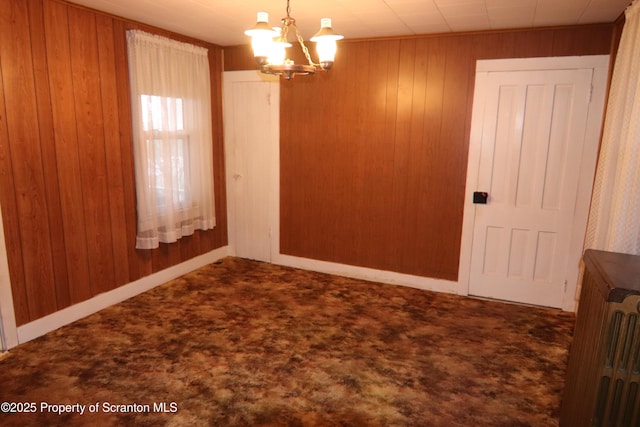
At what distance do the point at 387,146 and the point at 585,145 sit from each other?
172 centimetres

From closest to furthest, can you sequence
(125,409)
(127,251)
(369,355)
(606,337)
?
(606,337) < (125,409) < (369,355) < (127,251)

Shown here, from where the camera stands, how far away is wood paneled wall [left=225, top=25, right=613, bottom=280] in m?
3.87

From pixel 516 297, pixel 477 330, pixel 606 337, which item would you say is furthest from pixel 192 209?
pixel 606 337

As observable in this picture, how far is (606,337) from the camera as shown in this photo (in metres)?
1.65

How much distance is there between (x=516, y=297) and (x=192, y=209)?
339cm

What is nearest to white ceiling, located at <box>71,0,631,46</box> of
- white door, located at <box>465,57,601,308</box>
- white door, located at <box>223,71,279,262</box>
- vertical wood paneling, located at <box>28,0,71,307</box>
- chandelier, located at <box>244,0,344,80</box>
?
vertical wood paneling, located at <box>28,0,71,307</box>

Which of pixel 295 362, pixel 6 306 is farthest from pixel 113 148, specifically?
pixel 295 362

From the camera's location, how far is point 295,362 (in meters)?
2.90

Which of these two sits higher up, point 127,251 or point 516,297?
point 127,251

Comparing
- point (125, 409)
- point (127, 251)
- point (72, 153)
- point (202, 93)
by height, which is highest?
point (202, 93)

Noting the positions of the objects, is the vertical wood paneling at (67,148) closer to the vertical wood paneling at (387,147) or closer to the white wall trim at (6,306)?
the white wall trim at (6,306)

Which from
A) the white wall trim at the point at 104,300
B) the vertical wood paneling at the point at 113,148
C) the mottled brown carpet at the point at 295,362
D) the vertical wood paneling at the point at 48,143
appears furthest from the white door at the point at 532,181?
the vertical wood paneling at the point at 48,143

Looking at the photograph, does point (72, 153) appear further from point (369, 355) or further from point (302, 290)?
point (369, 355)

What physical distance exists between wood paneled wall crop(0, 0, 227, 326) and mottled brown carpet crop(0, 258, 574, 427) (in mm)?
422
